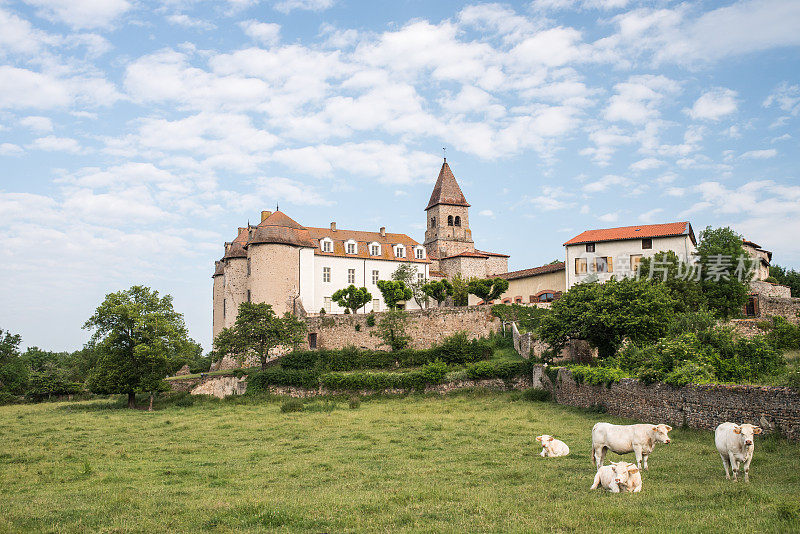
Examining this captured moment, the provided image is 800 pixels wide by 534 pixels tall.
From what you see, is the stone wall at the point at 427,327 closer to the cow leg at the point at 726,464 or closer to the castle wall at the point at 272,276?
the castle wall at the point at 272,276

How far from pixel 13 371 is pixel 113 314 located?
2708 centimetres

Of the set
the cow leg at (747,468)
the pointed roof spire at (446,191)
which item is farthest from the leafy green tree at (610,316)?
the pointed roof spire at (446,191)

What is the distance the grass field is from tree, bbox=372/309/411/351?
63.8ft

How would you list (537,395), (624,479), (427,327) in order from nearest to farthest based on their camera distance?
(624,479) → (537,395) → (427,327)

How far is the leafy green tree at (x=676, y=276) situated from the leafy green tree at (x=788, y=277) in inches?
872

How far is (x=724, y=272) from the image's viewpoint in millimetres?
46594

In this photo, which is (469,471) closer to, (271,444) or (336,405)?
(271,444)

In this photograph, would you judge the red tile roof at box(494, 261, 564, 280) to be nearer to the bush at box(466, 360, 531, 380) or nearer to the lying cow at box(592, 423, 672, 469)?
the bush at box(466, 360, 531, 380)

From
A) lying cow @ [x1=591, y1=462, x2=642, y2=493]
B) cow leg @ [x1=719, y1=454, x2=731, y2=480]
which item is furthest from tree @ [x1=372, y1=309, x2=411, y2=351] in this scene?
lying cow @ [x1=591, y1=462, x2=642, y2=493]

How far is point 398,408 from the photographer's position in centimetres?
3369

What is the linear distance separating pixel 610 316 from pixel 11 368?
187 ft

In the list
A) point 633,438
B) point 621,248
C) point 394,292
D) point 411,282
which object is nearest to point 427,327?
point 394,292

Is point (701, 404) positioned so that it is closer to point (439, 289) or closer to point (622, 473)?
point (622, 473)

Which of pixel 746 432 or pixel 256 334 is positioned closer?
pixel 746 432
